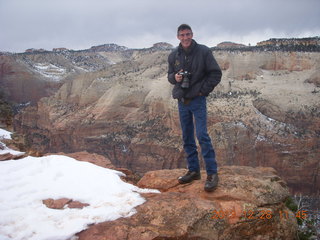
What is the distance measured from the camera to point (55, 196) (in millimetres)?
3652

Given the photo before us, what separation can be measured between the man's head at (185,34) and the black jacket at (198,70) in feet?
0.28

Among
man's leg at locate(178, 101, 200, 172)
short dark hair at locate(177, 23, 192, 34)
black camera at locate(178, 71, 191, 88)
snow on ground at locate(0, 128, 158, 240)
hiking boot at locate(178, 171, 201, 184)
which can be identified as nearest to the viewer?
snow on ground at locate(0, 128, 158, 240)

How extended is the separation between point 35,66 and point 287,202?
6153cm

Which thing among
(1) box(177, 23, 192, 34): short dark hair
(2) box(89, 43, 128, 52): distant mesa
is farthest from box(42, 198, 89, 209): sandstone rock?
(2) box(89, 43, 128, 52): distant mesa

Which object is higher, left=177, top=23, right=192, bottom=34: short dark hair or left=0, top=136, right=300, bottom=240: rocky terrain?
left=177, top=23, right=192, bottom=34: short dark hair

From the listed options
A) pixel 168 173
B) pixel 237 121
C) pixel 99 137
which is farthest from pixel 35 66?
pixel 168 173

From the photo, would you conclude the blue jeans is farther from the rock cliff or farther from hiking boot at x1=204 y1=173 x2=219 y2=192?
the rock cliff

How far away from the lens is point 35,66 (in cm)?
5778

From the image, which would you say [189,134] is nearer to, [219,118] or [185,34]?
[185,34]

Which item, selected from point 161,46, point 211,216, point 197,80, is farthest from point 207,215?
point 161,46

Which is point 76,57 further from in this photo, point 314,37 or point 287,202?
point 287,202

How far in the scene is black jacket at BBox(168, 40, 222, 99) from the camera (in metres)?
4.17

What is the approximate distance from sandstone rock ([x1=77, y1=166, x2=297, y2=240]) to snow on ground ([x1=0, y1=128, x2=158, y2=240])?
0.67 ft

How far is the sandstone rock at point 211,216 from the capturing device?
3164 mm
